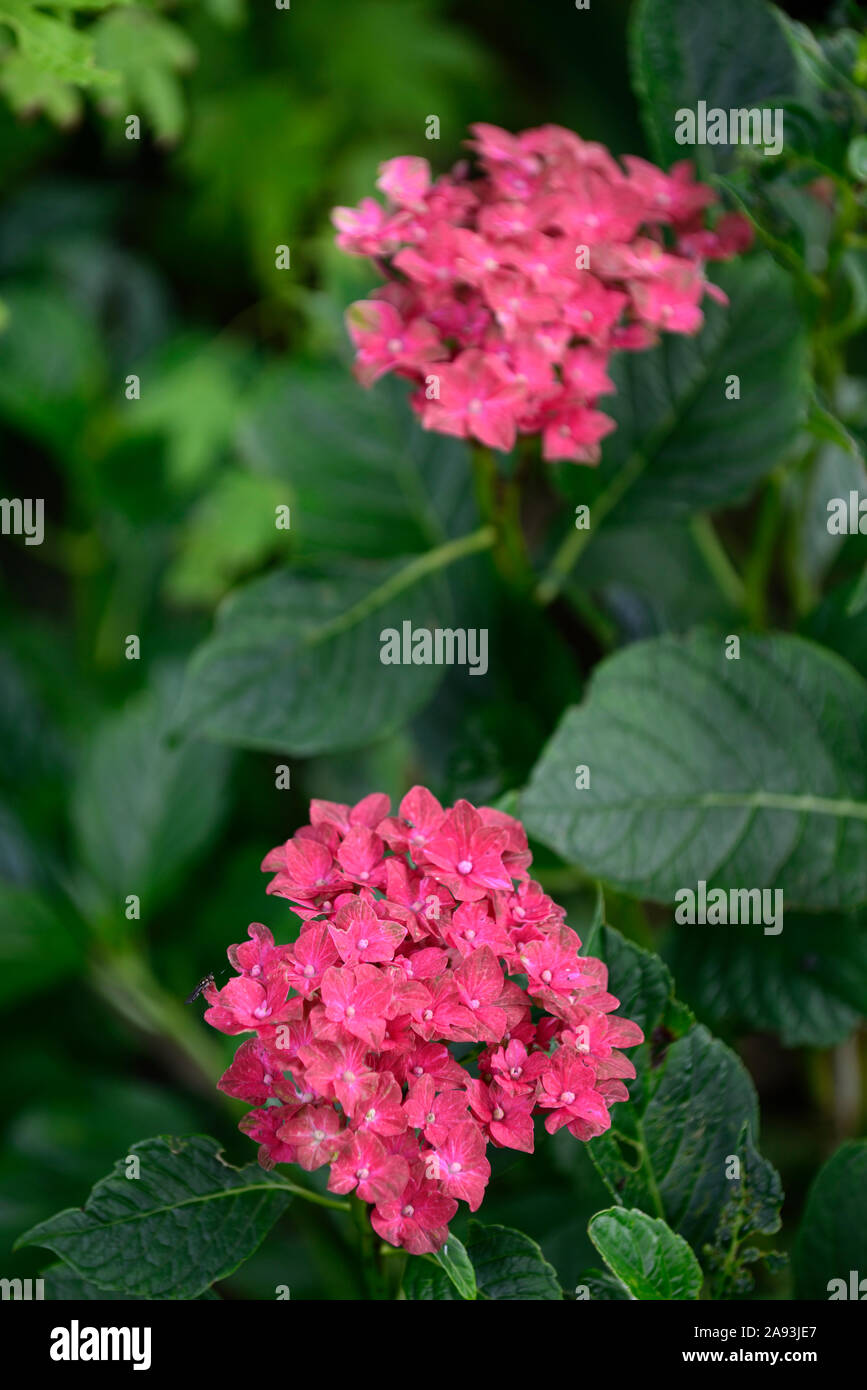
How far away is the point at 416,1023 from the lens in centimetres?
44

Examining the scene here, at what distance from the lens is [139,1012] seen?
1117 mm

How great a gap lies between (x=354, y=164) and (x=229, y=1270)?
155cm

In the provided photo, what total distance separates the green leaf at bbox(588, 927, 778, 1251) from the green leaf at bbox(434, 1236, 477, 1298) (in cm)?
10

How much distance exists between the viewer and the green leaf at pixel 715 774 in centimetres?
64

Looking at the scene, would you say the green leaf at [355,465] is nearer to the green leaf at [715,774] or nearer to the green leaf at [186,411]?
the green leaf at [715,774]

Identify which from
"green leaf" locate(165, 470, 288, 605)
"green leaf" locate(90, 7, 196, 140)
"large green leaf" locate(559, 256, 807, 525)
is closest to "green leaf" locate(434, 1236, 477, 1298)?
"large green leaf" locate(559, 256, 807, 525)

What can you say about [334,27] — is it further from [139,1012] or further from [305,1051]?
[305,1051]

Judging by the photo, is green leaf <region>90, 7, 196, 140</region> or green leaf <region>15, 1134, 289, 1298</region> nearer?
green leaf <region>15, 1134, 289, 1298</region>

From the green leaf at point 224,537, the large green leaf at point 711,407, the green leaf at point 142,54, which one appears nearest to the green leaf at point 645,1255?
the large green leaf at point 711,407

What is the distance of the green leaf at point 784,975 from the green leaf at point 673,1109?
0.14 meters

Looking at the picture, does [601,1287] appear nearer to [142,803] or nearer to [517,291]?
[517,291]

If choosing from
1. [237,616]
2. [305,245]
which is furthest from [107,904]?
[305,245]

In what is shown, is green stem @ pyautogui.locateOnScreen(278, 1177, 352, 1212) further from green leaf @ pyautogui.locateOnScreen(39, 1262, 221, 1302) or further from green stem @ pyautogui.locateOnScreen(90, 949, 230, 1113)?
green stem @ pyautogui.locateOnScreen(90, 949, 230, 1113)

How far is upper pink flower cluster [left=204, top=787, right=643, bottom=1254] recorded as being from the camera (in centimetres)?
43
